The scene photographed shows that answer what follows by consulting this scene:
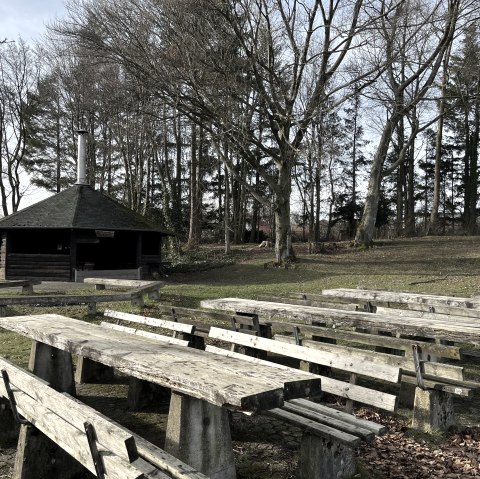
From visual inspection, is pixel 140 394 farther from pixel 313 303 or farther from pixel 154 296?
pixel 154 296

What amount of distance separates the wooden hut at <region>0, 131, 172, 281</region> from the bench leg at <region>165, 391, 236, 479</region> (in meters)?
16.9

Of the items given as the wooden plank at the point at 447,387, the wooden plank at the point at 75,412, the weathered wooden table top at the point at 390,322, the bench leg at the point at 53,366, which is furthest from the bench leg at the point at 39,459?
the weathered wooden table top at the point at 390,322

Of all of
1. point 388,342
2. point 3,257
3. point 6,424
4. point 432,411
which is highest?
point 3,257

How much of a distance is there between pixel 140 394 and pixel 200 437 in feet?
6.52

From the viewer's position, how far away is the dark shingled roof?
2016 centimetres

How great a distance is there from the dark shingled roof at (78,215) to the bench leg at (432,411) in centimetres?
1729

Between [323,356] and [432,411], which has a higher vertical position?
[323,356]

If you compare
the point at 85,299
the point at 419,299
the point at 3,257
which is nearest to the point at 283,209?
the point at 3,257

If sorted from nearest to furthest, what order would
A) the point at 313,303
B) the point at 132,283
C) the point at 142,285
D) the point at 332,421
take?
the point at 332,421 → the point at 313,303 → the point at 142,285 → the point at 132,283

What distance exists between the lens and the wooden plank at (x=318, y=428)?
3047 mm

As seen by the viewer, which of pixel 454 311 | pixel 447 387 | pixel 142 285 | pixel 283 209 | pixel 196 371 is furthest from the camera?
pixel 283 209

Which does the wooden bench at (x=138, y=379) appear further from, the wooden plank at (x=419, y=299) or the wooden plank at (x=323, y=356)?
the wooden plank at (x=419, y=299)

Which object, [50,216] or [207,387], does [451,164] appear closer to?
[50,216]

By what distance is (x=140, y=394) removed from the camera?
4965 millimetres
